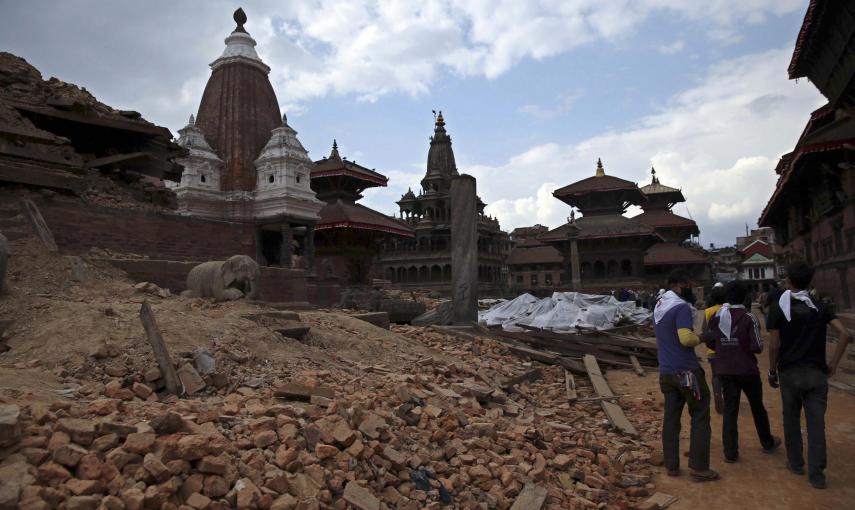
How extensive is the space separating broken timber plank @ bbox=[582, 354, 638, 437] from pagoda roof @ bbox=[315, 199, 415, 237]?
17194mm

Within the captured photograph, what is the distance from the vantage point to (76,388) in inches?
169

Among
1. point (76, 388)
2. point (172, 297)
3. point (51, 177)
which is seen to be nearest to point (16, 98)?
point (51, 177)

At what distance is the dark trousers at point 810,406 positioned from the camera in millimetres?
4238

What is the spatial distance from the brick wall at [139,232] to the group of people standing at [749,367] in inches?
429

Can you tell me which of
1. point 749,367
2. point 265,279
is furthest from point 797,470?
point 265,279

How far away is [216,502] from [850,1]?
12466 mm

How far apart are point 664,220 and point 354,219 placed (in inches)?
975

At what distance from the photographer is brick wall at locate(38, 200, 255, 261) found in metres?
10.4

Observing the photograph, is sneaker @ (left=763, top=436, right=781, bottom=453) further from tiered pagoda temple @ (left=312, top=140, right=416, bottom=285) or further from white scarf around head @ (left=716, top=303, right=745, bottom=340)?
A: tiered pagoda temple @ (left=312, top=140, right=416, bottom=285)

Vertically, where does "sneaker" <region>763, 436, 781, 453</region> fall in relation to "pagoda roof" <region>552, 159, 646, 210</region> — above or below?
below

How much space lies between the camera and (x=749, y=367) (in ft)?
15.8

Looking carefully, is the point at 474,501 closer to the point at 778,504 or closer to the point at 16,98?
the point at 778,504

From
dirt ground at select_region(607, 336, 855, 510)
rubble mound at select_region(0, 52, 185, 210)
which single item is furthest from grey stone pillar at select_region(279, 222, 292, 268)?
dirt ground at select_region(607, 336, 855, 510)

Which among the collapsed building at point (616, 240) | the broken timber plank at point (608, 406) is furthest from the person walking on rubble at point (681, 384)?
the collapsed building at point (616, 240)
